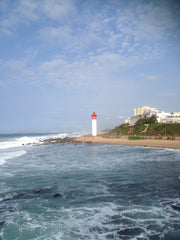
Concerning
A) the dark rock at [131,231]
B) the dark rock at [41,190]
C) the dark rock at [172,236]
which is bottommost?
the dark rock at [172,236]

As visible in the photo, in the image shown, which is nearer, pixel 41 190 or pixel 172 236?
pixel 172 236

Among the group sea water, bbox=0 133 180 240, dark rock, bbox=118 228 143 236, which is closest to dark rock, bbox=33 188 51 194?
sea water, bbox=0 133 180 240

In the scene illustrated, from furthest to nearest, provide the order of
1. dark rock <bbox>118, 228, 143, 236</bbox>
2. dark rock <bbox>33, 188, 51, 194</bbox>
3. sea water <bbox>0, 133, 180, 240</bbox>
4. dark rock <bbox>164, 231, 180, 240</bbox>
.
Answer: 1. dark rock <bbox>33, 188, 51, 194</bbox>
2. sea water <bbox>0, 133, 180, 240</bbox>
3. dark rock <bbox>118, 228, 143, 236</bbox>
4. dark rock <bbox>164, 231, 180, 240</bbox>

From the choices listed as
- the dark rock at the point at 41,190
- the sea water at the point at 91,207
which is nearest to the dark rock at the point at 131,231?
the sea water at the point at 91,207

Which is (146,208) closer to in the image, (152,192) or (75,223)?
(152,192)

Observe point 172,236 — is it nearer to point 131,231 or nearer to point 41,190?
point 131,231

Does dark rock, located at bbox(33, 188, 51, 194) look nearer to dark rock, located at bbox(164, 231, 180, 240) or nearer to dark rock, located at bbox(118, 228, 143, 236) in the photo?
dark rock, located at bbox(118, 228, 143, 236)

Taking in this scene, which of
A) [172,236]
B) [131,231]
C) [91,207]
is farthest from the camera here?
[91,207]

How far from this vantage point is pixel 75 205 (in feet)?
28.9

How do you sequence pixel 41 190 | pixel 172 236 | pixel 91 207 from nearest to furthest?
pixel 172 236, pixel 91 207, pixel 41 190

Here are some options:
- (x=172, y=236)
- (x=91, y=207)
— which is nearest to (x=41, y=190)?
(x=91, y=207)

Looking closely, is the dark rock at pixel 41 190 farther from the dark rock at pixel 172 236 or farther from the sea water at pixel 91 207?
the dark rock at pixel 172 236

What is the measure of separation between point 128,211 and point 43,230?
12.6 ft

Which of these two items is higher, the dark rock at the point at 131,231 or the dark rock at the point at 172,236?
the dark rock at the point at 131,231
